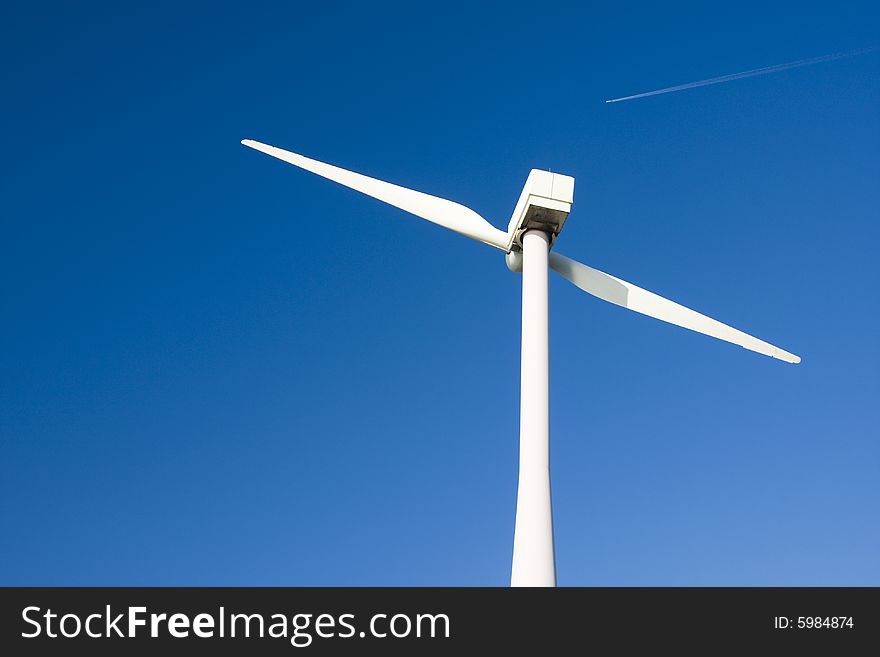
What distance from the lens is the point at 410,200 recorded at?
3047 cm

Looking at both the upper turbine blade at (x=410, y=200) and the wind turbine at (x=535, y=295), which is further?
the upper turbine blade at (x=410, y=200)

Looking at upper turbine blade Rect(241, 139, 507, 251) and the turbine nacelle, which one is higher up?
upper turbine blade Rect(241, 139, 507, 251)

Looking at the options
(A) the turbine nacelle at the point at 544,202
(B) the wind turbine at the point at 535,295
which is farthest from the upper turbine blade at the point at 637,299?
(A) the turbine nacelle at the point at 544,202

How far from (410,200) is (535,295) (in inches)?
215

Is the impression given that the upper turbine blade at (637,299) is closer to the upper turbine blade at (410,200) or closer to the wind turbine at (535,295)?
the wind turbine at (535,295)

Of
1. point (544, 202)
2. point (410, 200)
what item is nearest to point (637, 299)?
point (544, 202)

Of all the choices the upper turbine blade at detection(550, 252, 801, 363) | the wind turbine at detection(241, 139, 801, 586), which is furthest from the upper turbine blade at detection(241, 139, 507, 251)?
the upper turbine blade at detection(550, 252, 801, 363)

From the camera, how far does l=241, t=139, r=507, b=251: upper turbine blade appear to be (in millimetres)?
30094

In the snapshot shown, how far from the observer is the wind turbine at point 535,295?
24.0 m

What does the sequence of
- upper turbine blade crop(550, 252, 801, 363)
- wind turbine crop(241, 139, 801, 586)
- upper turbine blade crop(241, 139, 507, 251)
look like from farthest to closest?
1. upper turbine blade crop(550, 252, 801, 363)
2. upper turbine blade crop(241, 139, 507, 251)
3. wind turbine crop(241, 139, 801, 586)

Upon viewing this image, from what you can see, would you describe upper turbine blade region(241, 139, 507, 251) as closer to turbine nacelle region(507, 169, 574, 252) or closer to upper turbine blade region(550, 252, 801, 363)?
turbine nacelle region(507, 169, 574, 252)
